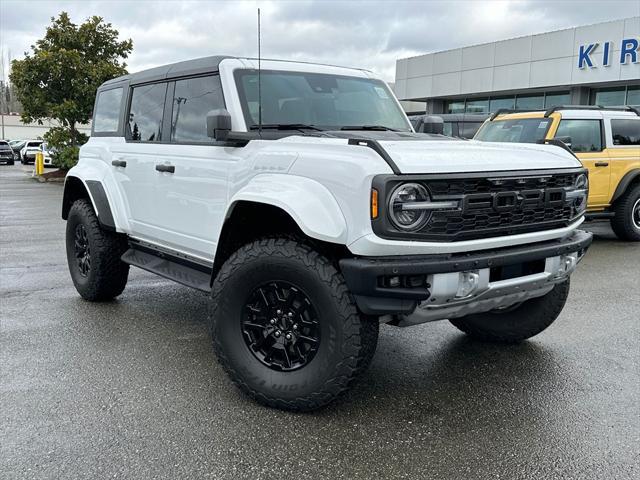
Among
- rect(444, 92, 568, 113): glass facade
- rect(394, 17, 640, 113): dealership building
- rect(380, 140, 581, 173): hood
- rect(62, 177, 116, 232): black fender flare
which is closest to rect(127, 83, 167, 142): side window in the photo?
rect(62, 177, 116, 232): black fender flare

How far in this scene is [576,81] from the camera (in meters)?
22.8

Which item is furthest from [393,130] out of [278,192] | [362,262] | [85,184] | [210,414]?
[85,184]

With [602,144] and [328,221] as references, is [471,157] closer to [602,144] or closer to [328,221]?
[328,221]

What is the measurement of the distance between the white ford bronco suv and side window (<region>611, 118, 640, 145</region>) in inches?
242

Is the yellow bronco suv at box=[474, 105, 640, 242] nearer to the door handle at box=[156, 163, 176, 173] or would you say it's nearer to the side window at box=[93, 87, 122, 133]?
the side window at box=[93, 87, 122, 133]

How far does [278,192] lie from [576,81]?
2250 cm

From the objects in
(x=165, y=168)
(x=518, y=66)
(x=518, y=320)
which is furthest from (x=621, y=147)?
(x=518, y=66)

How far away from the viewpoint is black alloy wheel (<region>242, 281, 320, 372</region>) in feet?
10.9

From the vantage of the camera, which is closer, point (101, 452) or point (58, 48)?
point (101, 452)

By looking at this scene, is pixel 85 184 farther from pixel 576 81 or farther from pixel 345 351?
pixel 576 81

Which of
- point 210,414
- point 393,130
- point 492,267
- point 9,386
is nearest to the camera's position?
point 492,267

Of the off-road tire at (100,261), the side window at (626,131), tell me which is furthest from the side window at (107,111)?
the side window at (626,131)

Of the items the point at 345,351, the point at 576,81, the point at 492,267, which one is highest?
the point at 576,81

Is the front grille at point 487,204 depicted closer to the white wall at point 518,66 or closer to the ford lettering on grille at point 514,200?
the ford lettering on grille at point 514,200
